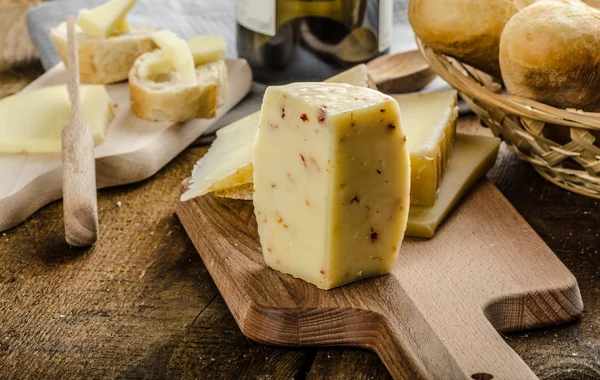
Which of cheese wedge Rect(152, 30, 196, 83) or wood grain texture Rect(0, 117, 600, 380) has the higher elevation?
cheese wedge Rect(152, 30, 196, 83)

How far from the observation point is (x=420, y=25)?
1616mm

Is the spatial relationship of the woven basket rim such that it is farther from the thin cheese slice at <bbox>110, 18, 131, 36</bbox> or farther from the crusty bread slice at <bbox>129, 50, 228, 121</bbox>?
the thin cheese slice at <bbox>110, 18, 131, 36</bbox>

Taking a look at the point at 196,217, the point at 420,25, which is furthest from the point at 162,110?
the point at 420,25

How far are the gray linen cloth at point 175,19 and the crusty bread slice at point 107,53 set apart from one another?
21 centimetres

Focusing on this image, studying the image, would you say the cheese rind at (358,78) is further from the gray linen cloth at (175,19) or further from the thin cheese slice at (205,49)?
the gray linen cloth at (175,19)

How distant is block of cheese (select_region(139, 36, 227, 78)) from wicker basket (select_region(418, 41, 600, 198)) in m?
0.56

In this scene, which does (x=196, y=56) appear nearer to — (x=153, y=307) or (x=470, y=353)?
(x=153, y=307)

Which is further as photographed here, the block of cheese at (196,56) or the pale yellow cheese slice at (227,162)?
the block of cheese at (196,56)

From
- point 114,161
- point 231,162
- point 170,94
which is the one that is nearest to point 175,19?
point 170,94

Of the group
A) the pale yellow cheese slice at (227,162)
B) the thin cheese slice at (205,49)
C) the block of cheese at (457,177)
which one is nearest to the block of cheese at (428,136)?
the block of cheese at (457,177)

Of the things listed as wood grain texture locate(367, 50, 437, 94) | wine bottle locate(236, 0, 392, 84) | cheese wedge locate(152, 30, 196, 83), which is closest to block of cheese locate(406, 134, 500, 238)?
wood grain texture locate(367, 50, 437, 94)

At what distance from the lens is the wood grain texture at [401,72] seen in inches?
78.3

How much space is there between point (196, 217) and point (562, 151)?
0.66 metres

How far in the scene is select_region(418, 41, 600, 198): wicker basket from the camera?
4.45 feet
